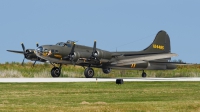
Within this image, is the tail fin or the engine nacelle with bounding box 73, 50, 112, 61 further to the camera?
the tail fin

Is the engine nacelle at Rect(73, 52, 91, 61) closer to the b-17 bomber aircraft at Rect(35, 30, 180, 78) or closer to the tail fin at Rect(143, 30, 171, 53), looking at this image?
the b-17 bomber aircraft at Rect(35, 30, 180, 78)

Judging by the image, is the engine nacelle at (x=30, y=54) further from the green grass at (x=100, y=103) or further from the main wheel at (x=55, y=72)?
→ the green grass at (x=100, y=103)

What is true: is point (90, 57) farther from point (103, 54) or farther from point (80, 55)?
point (103, 54)

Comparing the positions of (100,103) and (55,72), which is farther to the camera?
(55,72)

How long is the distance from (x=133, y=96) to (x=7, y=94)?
7.18 meters

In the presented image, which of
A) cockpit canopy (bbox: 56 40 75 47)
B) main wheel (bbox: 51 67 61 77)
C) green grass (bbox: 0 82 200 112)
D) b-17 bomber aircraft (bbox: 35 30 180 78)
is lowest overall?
green grass (bbox: 0 82 200 112)

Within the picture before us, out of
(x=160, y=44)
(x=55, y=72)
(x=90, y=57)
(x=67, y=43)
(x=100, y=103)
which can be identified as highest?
(x=160, y=44)

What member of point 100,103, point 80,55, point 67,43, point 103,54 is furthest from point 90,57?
point 100,103

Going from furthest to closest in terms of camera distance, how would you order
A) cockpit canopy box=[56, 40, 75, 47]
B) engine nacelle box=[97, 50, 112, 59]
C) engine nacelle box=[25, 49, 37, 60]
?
engine nacelle box=[25, 49, 37, 60] → engine nacelle box=[97, 50, 112, 59] → cockpit canopy box=[56, 40, 75, 47]

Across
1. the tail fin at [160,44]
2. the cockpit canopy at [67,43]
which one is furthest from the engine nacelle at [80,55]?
the tail fin at [160,44]

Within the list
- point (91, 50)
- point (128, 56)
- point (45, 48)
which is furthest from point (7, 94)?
point (128, 56)

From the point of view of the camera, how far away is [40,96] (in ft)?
88.0

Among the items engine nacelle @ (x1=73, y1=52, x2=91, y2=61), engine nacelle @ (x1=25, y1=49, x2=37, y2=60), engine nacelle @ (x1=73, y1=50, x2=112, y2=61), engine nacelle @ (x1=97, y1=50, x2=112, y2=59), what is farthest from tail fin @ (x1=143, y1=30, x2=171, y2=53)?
engine nacelle @ (x1=25, y1=49, x2=37, y2=60)

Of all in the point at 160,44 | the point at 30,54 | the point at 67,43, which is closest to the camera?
the point at 67,43
